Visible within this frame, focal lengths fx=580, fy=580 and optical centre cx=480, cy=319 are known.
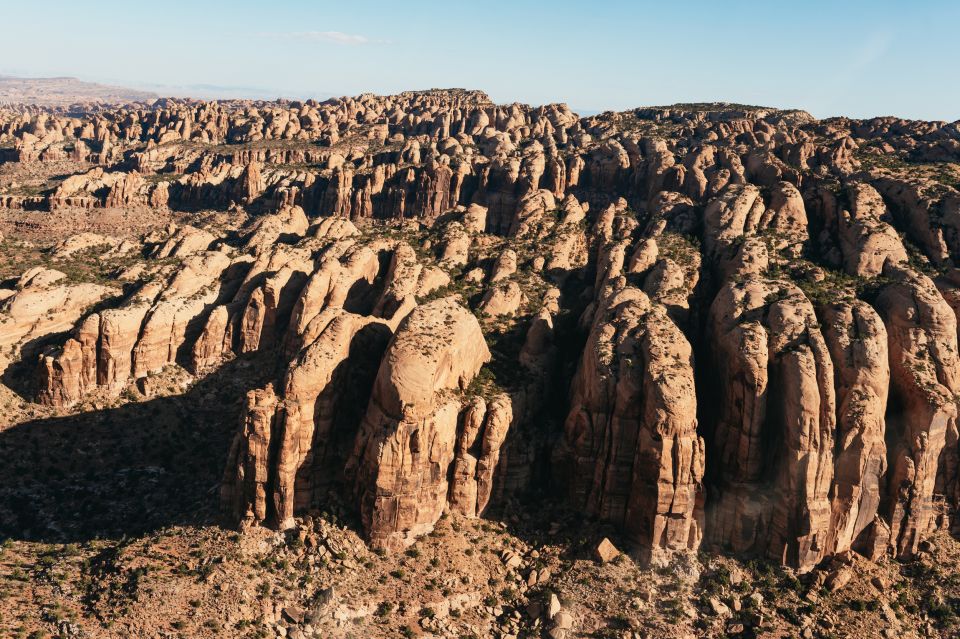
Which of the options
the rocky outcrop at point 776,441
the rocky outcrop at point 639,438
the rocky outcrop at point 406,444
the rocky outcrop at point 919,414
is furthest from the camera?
the rocky outcrop at point 919,414

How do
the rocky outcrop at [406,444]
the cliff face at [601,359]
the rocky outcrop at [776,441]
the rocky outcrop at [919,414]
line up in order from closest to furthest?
the rocky outcrop at [776,441], the rocky outcrop at [406,444], the cliff face at [601,359], the rocky outcrop at [919,414]

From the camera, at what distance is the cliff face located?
1855 inches

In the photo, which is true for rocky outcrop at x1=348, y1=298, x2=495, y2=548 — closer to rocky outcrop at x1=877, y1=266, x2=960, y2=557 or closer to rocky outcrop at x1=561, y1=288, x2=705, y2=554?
rocky outcrop at x1=561, y1=288, x2=705, y2=554

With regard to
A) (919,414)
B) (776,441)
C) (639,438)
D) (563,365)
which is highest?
(919,414)

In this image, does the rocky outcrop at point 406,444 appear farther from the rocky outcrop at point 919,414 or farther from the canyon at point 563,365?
the rocky outcrop at point 919,414

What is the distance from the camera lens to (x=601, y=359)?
51.6 meters

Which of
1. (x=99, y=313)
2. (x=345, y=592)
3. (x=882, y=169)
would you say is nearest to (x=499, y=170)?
(x=882, y=169)

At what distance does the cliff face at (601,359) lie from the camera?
47125 mm

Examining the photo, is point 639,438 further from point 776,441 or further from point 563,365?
point 563,365

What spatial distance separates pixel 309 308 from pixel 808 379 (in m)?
53.8

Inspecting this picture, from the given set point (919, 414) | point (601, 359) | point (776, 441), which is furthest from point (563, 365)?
point (919, 414)

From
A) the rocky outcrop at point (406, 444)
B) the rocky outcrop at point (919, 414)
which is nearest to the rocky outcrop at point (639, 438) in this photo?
the rocky outcrop at point (406, 444)

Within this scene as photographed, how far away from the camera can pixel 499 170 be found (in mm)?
136250

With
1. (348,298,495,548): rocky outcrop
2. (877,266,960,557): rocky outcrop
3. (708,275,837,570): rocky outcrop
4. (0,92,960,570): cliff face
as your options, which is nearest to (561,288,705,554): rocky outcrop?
(0,92,960,570): cliff face
